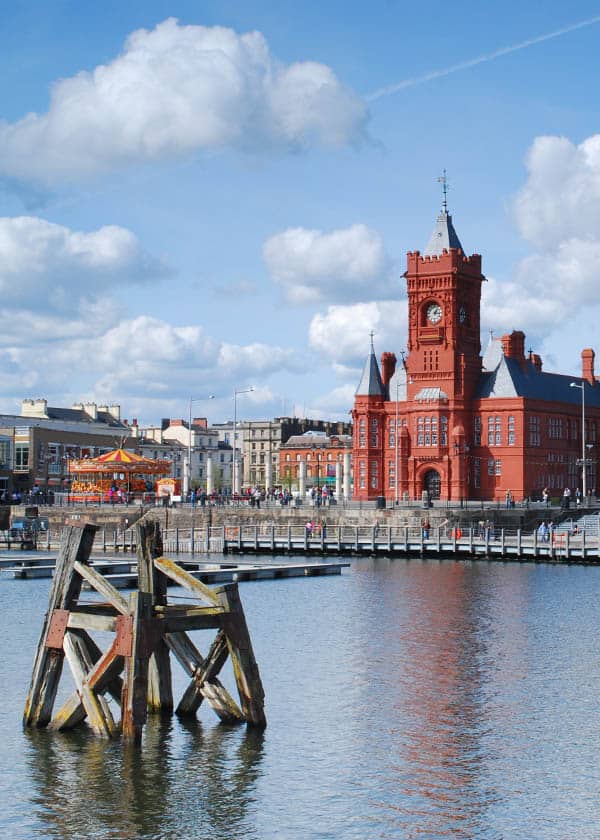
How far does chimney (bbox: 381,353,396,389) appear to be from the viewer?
116812 mm

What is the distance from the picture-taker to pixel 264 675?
37969mm

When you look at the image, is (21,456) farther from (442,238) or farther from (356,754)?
(356,754)

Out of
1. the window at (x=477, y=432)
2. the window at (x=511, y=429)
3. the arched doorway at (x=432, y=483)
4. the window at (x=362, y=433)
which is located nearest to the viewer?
the window at (x=511, y=429)

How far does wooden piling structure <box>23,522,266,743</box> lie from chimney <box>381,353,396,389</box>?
87.1 m

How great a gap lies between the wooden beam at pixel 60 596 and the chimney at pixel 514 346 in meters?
85.6

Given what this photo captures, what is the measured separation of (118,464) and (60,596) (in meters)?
75.7

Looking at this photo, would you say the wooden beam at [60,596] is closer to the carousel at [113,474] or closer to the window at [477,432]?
the carousel at [113,474]

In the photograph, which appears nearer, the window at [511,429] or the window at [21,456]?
the window at [511,429]

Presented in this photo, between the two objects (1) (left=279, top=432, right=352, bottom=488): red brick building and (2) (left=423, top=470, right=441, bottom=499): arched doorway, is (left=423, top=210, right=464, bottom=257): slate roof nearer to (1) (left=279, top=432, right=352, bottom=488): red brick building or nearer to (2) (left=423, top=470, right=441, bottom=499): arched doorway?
(2) (left=423, top=470, right=441, bottom=499): arched doorway

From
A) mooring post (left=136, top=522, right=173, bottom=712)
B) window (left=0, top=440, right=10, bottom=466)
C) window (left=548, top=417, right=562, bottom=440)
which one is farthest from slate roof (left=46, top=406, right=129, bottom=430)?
mooring post (left=136, top=522, right=173, bottom=712)

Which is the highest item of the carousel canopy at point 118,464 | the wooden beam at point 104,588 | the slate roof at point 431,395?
the slate roof at point 431,395

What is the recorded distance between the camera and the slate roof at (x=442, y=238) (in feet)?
365

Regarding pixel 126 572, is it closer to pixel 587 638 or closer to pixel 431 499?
pixel 587 638

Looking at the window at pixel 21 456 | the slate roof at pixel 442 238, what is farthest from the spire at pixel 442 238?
the window at pixel 21 456
